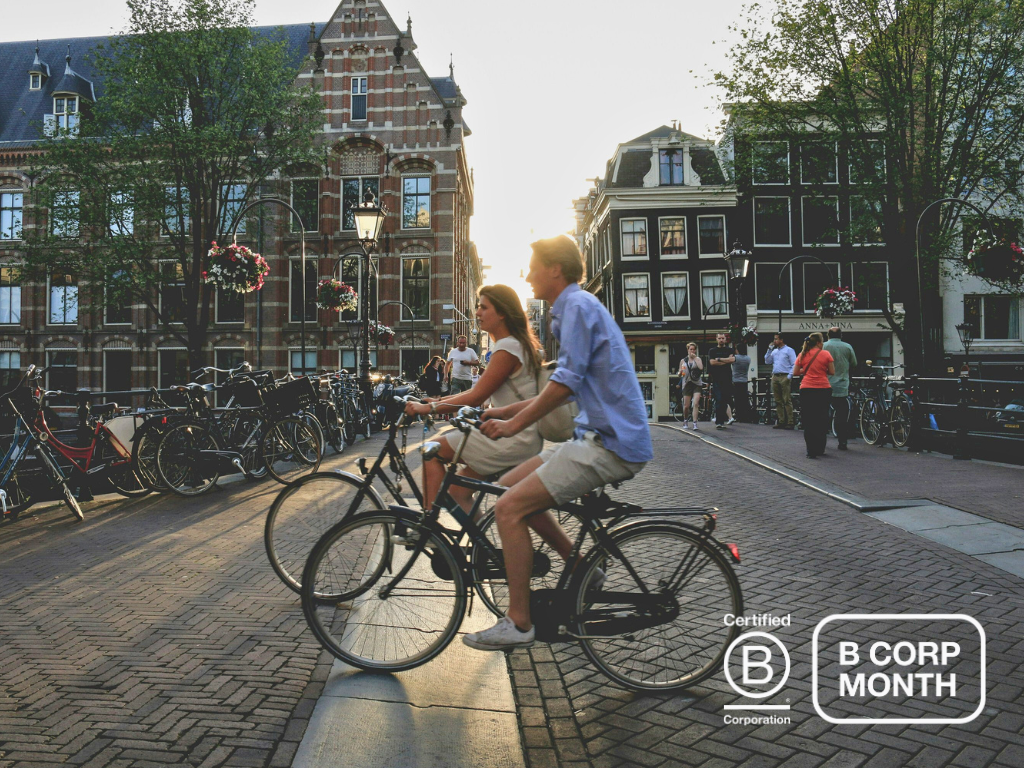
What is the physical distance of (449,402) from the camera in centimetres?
384

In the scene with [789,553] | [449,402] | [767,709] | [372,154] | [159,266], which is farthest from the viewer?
[372,154]

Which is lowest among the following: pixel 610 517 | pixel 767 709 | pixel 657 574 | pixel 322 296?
pixel 767 709

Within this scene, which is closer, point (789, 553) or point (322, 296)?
point (789, 553)

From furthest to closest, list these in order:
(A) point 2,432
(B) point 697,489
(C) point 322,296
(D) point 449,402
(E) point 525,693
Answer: (C) point 322,296 → (B) point 697,489 → (A) point 2,432 → (D) point 449,402 → (E) point 525,693

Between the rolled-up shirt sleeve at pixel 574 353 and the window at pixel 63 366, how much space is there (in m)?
37.2

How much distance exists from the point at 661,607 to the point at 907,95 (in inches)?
803

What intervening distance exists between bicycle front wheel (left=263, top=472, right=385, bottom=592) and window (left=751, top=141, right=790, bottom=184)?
2052 cm

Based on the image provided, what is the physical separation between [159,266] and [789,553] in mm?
31722

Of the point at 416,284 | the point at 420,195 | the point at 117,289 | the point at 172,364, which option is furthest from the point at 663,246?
the point at 117,289

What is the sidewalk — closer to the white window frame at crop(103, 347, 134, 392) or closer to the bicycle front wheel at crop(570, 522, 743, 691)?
the bicycle front wheel at crop(570, 522, 743, 691)

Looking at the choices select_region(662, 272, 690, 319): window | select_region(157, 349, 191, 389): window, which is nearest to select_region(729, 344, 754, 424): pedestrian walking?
select_region(662, 272, 690, 319): window

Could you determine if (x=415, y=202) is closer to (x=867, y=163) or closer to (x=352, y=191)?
(x=352, y=191)

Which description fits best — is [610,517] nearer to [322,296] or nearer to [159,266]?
[322,296]

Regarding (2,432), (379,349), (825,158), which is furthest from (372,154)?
(2,432)
